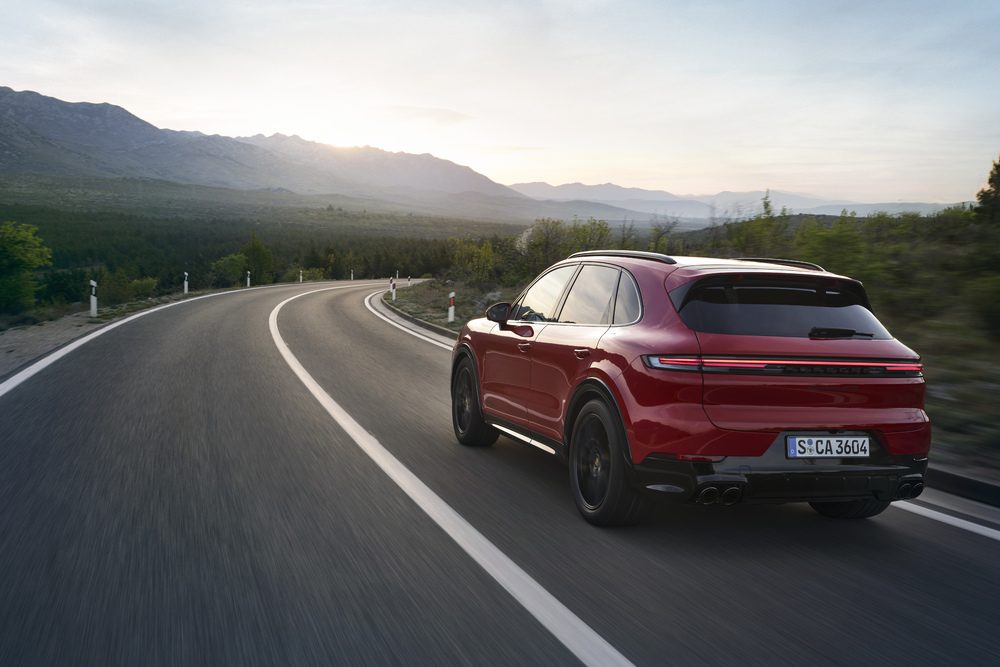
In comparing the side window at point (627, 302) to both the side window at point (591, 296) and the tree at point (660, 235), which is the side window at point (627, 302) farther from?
the tree at point (660, 235)

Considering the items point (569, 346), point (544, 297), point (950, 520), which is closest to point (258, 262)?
point (544, 297)

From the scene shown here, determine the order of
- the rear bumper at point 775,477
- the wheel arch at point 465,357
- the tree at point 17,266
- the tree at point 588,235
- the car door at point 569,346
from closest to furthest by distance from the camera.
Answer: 1. the rear bumper at point 775,477
2. the car door at point 569,346
3. the wheel arch at point 465,357
4. the tree at point 588,235
5. the tree at point 17,266

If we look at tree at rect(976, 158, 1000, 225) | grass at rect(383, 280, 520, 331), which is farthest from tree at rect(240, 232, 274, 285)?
tree at rect(976, 158, 1000, 225)

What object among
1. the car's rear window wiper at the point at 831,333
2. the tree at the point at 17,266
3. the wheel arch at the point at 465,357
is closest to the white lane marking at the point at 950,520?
the car's rear window wiper at the point at 831,333

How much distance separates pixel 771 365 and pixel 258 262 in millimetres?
Result: 57712

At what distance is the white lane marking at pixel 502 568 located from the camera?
3.51 m

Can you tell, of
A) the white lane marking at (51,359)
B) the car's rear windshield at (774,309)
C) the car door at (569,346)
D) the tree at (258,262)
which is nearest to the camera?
the car's rear windshield at (774,309)

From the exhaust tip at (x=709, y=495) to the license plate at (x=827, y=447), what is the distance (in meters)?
0.44

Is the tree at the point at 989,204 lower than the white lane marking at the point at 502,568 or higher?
higher

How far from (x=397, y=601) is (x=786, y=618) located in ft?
5.73

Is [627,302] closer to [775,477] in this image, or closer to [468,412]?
[775,477]

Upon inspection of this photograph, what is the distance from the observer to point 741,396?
4.68 m

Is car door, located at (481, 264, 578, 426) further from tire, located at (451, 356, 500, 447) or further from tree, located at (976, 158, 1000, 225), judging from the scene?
tree, located at (976, 158, 1000, 225)

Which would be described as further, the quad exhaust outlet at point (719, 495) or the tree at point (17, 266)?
the tree at point (17, 266)
